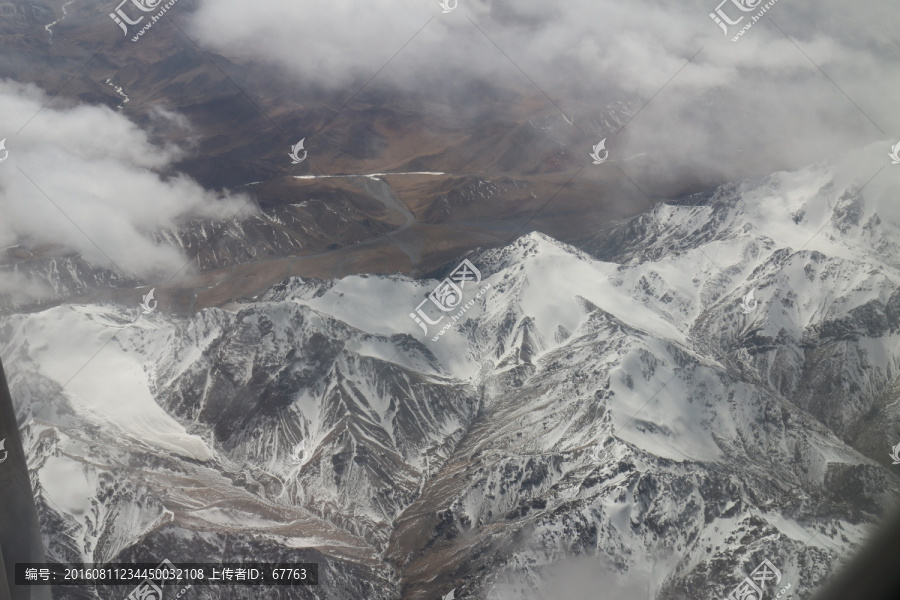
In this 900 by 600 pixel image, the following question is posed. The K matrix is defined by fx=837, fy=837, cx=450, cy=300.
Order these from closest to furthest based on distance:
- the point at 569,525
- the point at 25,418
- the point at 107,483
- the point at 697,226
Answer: the point at 569,525
the point at 107,483
the point at 25,418
the point at 697,226

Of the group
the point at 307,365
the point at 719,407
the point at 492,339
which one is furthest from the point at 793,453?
the point at 307,365

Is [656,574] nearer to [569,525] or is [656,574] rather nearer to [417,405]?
[569,525]

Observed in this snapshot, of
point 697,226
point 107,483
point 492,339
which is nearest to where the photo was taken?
point 107,483

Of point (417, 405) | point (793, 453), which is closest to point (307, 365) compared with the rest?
point (417, 405)

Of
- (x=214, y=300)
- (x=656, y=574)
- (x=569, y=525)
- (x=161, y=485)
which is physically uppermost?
(x=214, y=300)

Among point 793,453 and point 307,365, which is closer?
point 793,453

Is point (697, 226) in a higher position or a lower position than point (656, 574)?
higher
